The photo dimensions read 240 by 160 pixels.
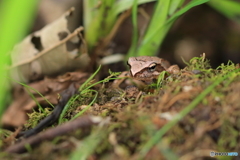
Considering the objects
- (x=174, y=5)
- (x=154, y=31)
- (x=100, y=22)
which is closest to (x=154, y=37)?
(x=154, y=31)

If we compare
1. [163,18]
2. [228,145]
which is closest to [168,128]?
[228,145]

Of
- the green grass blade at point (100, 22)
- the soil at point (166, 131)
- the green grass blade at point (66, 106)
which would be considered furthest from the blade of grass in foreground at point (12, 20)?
the green grass blade at point (100, 22)

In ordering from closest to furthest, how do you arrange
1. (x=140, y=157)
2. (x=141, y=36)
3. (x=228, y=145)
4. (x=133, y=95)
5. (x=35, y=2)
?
(x=35, y=2) < (x=140, y=157) < (x=228, y=145) < (x=133, y=95) < (x=141, y=36)

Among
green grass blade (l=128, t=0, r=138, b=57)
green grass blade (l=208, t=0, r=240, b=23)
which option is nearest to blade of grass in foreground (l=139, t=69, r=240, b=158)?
green grass blade (l=128, t=0, r=138, b=57)

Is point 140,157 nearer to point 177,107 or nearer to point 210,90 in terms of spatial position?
point 177,107

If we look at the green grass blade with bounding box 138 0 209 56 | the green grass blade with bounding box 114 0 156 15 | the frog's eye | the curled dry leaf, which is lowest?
the frog's eye

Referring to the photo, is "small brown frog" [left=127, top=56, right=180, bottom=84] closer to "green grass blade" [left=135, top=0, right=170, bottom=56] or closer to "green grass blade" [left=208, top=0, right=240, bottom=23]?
"green grass blade" [left=135, top=0, right=170, bottom=56]

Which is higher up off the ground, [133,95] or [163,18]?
[163,18]

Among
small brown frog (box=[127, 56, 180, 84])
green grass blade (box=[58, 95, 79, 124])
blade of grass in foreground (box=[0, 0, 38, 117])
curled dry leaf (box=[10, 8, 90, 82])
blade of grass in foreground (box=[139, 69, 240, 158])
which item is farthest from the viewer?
curled dry leaf (box=[10, 8, 90, 82])
